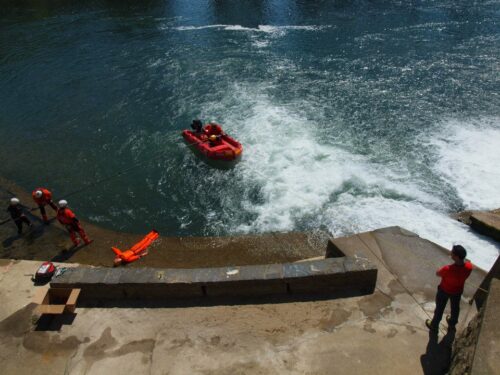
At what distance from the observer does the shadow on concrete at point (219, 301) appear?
8055 millimetres

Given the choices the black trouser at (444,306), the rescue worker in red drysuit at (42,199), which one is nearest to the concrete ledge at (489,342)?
the black trouser at (444,306)

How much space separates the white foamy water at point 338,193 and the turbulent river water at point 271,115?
73 mm

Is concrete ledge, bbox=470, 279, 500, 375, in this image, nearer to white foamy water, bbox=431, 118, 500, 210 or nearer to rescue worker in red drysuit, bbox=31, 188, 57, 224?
white foamy water, bbox=431, 118, 500, 210

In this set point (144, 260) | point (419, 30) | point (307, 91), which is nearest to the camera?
point (144, 260)

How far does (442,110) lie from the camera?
818 inches

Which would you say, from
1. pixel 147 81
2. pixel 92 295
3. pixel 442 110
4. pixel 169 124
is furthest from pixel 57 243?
pixel 442 110

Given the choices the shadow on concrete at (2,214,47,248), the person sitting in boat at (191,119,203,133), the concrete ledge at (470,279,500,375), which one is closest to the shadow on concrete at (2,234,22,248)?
the shadow on concrete at (2,214,47,248)

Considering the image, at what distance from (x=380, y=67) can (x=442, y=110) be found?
6.29 m

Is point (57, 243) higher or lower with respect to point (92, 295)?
lower

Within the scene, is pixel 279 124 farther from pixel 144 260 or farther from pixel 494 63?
pixel 494 63

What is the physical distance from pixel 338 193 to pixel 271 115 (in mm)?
7374

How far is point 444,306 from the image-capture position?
6.77 meters

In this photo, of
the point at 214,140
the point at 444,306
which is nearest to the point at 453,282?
the point at 444,306

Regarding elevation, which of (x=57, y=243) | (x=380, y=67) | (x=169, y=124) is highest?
(x=380, y=67)
